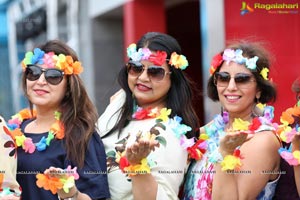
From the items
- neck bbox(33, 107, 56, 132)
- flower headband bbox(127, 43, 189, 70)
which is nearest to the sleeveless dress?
flower headband bbox(127, 43, 189, 70)

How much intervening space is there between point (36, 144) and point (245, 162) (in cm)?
112

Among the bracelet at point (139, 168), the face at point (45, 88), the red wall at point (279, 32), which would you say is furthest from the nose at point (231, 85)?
the red wall at point (279, 32)

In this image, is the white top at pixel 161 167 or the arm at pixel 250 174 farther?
the white top at pixel 161 167

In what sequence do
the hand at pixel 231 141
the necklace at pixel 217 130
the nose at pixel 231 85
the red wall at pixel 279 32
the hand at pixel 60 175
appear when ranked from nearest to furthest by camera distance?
1. the hand at pixel 231 141
2. the hand at pixel 60 175
3. the necklace at pixel 217 130
4. the nose at pixel 231 85
5. the red wall at pixel 279 32

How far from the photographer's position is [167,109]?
3549 mm

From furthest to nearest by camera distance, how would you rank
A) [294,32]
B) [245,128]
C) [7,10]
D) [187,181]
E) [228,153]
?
[7,10], [294,32], [187,181], [245,128], [228,153]

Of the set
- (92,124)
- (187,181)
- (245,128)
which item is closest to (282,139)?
(245,128)

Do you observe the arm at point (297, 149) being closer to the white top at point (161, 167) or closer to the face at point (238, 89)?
the face at point (238, 89)

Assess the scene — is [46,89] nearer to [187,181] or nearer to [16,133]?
[16,133]

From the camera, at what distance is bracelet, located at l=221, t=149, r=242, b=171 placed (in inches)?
115

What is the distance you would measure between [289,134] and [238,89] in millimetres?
521

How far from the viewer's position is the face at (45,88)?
344cm

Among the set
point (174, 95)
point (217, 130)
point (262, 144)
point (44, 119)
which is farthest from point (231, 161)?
point (44, 119)

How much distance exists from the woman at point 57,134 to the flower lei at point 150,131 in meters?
0.18
